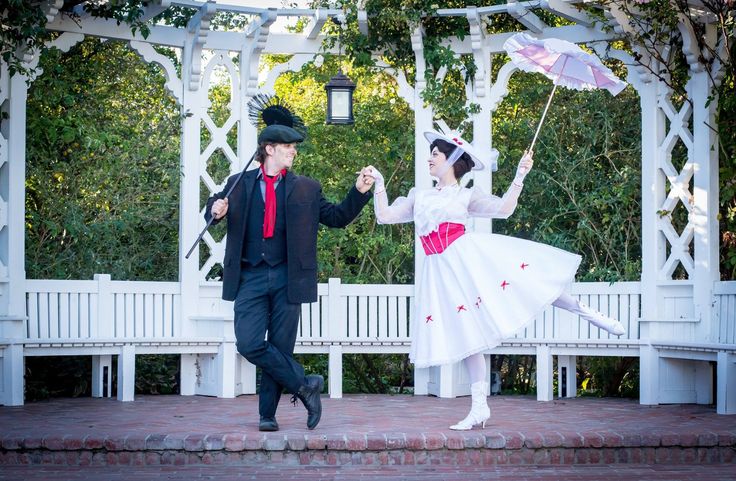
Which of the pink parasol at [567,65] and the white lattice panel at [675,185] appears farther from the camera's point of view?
the white lattice panel at [675,185]

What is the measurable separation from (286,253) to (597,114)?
15.0ft

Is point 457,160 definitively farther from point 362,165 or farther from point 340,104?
point 362,165

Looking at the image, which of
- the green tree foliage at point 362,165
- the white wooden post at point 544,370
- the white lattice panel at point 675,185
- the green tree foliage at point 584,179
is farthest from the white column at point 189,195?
the white lattice panel at point 675,185

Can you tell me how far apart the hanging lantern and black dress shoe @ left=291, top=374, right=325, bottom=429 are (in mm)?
2775

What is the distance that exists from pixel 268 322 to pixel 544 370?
3.36 meters

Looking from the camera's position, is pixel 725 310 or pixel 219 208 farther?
pixel 725 310

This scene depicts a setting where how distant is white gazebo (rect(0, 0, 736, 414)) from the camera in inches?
353

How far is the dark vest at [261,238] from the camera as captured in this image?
6.91 metres

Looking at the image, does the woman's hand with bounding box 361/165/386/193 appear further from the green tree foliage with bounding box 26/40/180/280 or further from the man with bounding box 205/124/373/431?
the green tree foliage with bounding box 26/40/180/280

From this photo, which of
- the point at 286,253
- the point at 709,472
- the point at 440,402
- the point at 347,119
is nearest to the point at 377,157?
the point at 347,119

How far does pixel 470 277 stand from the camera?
7.03 m

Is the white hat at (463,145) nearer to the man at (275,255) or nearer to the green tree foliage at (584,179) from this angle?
the man at (275,255)

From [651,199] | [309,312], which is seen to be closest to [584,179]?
[651,199]

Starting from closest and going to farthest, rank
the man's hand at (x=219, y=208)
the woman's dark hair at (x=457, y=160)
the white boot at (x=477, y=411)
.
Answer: the man's hand at (x=219, y=208) < the white boot at (x=477, y=411) < the woman's dark hair at (x=457, y=160)
